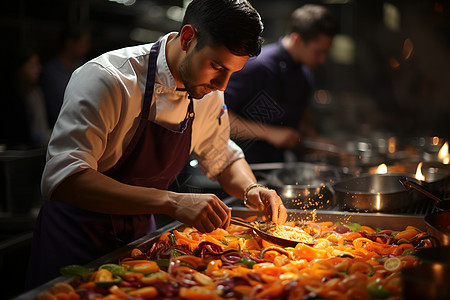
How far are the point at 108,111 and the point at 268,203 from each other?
858 mm

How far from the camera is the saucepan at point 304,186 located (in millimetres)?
2330

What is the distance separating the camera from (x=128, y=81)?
1.77 m

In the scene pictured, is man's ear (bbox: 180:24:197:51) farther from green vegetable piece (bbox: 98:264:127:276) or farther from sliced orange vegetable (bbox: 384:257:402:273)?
sliced orange vegetable (bbox: 384:257:402:273)

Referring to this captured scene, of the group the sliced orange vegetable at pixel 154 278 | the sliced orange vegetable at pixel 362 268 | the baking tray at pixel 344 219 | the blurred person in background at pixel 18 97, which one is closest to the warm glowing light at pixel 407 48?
the baking tray at pixel 344 219

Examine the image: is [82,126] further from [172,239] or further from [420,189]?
[420,189]

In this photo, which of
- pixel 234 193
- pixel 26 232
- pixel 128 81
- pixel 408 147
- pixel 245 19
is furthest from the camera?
pixel 408 147

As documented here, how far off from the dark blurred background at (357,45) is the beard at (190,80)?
303cm

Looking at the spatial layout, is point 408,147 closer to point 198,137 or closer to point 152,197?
point 198,137

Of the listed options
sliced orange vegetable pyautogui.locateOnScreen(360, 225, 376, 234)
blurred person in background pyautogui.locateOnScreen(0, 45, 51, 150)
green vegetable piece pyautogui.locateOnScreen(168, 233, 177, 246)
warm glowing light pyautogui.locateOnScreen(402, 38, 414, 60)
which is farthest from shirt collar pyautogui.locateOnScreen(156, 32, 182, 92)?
warm glowing light pyautogui.locateOnScreen(402, 38, 414, 60)

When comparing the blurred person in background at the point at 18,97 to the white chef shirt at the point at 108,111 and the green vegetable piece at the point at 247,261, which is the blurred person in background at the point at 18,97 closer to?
the white chef shirt at the point at 108,111

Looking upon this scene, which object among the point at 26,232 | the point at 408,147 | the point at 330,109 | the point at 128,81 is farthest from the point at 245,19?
the point at 330,109

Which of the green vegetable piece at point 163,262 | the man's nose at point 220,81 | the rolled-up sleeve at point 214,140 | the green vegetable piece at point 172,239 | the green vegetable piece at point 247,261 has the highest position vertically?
the man's nose at point 220,81

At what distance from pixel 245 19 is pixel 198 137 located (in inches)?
29.9

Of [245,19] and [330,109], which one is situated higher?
[245,19]
